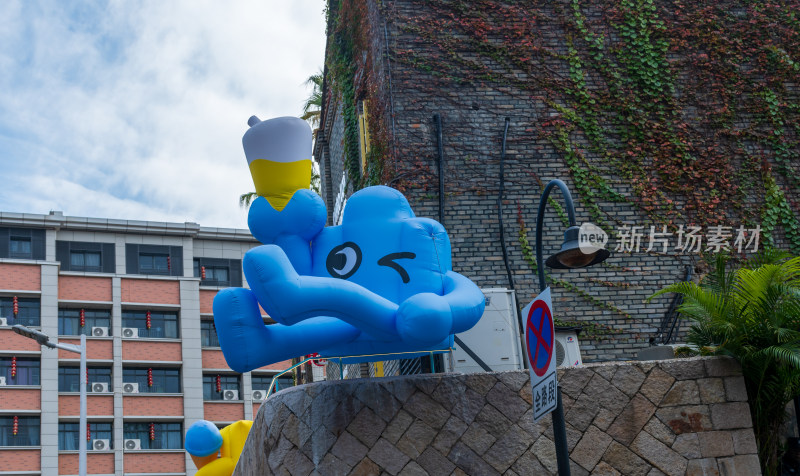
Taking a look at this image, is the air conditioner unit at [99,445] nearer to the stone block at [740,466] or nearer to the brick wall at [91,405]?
the brick wall at [91,405]

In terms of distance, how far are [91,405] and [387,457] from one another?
1400 inches

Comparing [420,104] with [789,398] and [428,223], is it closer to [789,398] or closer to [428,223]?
[428,223]

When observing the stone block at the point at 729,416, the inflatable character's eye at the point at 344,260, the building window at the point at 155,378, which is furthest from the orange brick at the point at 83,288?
the stone block at the point at 729,416

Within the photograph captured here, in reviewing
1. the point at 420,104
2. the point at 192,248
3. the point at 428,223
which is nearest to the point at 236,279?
the point at 192,248

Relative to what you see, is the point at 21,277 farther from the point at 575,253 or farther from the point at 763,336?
the point at 575,253

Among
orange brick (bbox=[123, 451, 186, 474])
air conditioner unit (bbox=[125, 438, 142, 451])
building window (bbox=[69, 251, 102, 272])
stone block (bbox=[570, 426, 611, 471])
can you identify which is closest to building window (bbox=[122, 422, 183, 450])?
air conditioner unit (bbox=[125, 438, 142, 451])

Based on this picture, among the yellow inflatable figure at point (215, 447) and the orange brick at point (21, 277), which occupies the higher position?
the orange brick at point (21, 277)

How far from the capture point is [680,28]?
15594 mm

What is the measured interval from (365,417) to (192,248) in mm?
39141

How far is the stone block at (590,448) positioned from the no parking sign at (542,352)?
1.66 m

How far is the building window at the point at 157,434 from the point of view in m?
41.5

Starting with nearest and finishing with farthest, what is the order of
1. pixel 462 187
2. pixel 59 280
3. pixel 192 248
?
pixel 462 187, pixel 59 280, pixel 192 248

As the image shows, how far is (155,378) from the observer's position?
1689 inches

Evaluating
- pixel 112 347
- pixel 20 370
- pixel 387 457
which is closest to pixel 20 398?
pixel 20 370
